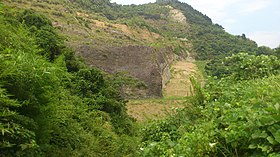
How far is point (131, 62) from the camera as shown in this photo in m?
34.7

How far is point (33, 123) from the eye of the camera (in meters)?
6.56

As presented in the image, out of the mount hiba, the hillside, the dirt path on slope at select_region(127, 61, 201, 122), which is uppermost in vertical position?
the mount hiba

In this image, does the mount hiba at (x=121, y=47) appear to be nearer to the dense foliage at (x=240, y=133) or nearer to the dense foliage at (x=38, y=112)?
the dense foliage at (x=38, y=112)

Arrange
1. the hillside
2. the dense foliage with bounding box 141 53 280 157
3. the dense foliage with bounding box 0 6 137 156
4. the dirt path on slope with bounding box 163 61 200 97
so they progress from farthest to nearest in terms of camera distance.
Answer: the dirt path on slope with bounding box 163 61 200 97 < the dense foliage with bounding box 0 6 137 156 < the hillside < the dense foliage with bounding box 141 53 280 157

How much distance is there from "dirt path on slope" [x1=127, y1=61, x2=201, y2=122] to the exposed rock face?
68.8 inches

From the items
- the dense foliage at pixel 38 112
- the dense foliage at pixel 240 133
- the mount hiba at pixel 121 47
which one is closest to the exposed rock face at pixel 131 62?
the mount hiba at pixel 121 47

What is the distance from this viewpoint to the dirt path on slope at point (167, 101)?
2603 centimetres

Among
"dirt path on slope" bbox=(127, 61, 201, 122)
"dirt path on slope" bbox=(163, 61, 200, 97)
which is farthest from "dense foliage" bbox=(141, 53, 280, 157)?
"dirt path on slope" bbox=(163, 61, 200, 97)

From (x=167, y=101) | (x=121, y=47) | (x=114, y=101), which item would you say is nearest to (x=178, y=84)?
(x=121, y=47)

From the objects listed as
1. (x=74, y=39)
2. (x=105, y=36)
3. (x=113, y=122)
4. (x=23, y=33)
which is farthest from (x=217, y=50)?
(x=23, y=33)

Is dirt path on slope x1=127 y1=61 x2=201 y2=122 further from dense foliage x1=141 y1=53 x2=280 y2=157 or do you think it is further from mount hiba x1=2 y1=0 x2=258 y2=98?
dense foliage x1=141 y1=53 x2=280 y2=157

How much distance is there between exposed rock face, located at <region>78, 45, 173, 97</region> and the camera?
32.2m

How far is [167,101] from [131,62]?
5.79 m

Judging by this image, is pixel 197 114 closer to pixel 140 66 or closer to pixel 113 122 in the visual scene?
pixel 113 122
